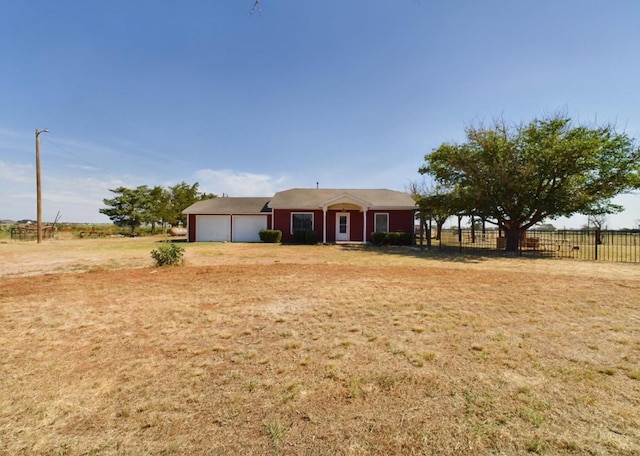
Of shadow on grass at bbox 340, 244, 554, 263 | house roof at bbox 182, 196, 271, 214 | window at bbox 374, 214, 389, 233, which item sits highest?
house roof at bbox 182, 196, 271, 214

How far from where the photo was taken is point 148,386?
2.77m

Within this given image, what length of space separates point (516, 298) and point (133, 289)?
824 cm

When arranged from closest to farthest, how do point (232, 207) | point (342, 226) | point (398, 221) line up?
point (398, 221) < point (342, 226) < point (232, 207)

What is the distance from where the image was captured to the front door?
2158 centimetres

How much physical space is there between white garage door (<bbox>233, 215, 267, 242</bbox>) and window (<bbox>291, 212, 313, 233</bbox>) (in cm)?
253

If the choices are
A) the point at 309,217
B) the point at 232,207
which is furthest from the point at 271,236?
the point at 232,207

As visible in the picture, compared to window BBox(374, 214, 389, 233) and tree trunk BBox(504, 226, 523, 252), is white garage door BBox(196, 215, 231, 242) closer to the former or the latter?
window BBox(374, 214, 389, 233)

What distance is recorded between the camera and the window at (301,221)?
2155 cm

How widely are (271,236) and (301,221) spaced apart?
8.05 ft

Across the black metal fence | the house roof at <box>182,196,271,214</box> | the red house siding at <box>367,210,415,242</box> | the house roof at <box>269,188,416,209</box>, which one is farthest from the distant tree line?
the black metal fence

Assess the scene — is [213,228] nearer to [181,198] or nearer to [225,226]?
[225,226]

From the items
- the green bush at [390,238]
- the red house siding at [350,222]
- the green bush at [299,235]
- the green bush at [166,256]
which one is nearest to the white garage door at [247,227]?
the red house siding at [350,222]

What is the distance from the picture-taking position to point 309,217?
849 inches

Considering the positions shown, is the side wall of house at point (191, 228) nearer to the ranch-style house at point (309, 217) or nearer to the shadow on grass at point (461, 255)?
the ranch-style house at point (309, 217)
